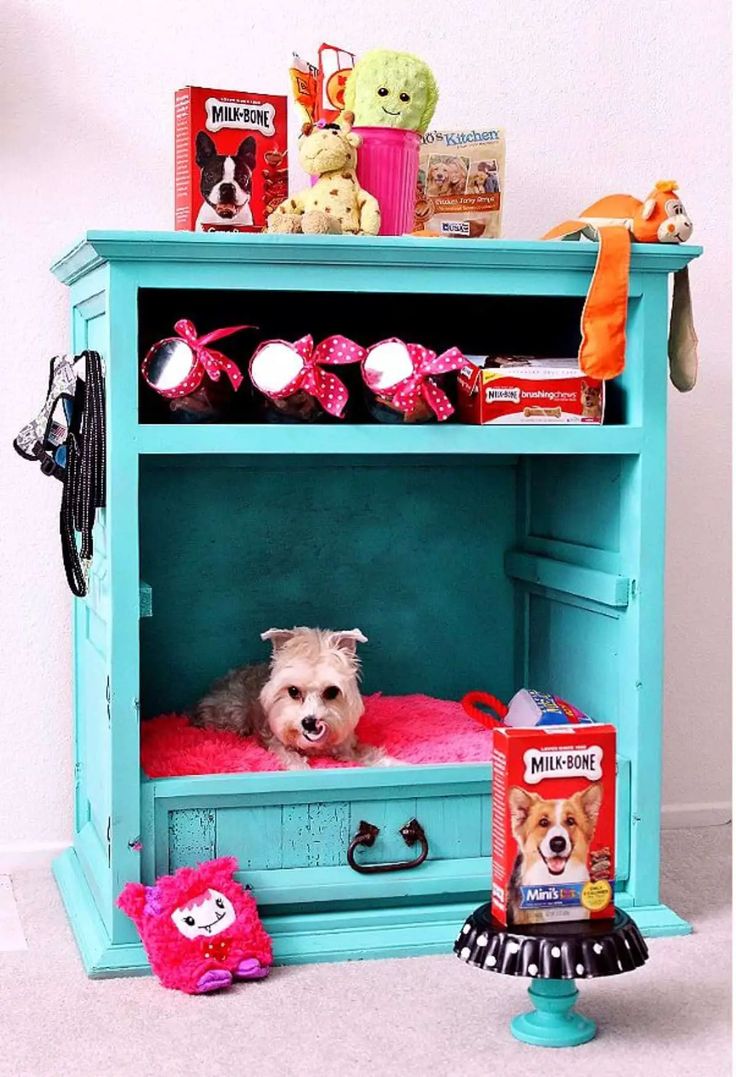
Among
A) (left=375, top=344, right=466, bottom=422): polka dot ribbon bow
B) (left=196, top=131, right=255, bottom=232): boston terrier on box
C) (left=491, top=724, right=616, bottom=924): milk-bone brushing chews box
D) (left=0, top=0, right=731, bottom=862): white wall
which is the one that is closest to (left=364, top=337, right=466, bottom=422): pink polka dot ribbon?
(left=375, top=344, right=466, bottom=422): polka dot ribbon bow

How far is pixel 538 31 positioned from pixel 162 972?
164cm

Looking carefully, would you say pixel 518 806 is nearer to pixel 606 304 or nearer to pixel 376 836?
pixel 376 836

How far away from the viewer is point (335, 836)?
195 cm

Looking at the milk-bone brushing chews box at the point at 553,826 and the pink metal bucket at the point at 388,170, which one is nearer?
the milk-bone brushing chews box at the point at 553,826

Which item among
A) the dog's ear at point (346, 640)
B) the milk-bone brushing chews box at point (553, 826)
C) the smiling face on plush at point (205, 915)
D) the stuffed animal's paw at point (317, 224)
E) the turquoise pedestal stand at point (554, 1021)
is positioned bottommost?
the turquoise pedestal stand at point (554, 1021)

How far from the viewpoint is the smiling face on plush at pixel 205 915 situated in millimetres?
1793

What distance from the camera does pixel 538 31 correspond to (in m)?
2.44

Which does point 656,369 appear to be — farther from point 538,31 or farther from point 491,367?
point 538,31

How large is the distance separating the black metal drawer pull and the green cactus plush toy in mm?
969

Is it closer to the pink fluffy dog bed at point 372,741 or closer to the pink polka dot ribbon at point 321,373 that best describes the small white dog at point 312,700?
the pink fluffy dog bed at point 372,741

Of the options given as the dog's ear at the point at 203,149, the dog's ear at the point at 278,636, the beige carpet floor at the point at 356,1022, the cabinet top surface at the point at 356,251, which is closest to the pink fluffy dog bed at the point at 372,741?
the dog's ear at the point at 278,636

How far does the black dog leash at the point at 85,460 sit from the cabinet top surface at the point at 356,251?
16cm

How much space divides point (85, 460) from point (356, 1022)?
0.78 metres

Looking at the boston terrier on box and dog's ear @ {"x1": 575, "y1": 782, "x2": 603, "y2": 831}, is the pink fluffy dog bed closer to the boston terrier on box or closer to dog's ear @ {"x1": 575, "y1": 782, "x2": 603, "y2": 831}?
dog's ear @ {"x1": 575, "y1": 782, "x2": 603, "y2": 831}
